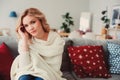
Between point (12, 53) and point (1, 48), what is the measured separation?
16 centimetres

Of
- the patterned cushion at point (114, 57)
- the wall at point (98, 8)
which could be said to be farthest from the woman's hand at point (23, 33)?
the wall at point (98, 8)

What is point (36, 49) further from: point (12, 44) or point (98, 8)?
point (98, 8)

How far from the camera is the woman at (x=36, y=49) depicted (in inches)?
68.4

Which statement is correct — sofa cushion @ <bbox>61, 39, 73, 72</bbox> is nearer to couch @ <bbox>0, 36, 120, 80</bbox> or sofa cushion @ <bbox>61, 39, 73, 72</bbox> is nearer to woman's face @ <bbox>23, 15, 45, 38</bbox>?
couch @ <bbox>0, 36, 120, 80</bbox>

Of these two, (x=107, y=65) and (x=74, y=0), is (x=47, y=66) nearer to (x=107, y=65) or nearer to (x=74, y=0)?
(x=107, y=65)

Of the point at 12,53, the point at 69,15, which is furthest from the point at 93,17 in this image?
the point at 12,53

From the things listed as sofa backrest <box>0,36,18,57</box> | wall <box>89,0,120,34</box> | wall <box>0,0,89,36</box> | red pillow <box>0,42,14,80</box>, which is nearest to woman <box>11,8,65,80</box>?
red pillow <box>0,42,14,80</box>

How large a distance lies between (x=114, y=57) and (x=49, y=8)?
462 cm

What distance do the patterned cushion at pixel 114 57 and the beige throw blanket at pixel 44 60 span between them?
2.42ft

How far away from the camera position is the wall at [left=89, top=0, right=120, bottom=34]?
16.3ft

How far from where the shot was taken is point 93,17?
6.31m

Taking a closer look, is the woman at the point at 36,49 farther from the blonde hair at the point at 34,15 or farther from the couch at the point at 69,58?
the couch at the point at 69,58

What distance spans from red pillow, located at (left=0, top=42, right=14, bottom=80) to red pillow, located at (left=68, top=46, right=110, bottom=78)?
0.67 metres

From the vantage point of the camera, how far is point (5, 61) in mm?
1957
